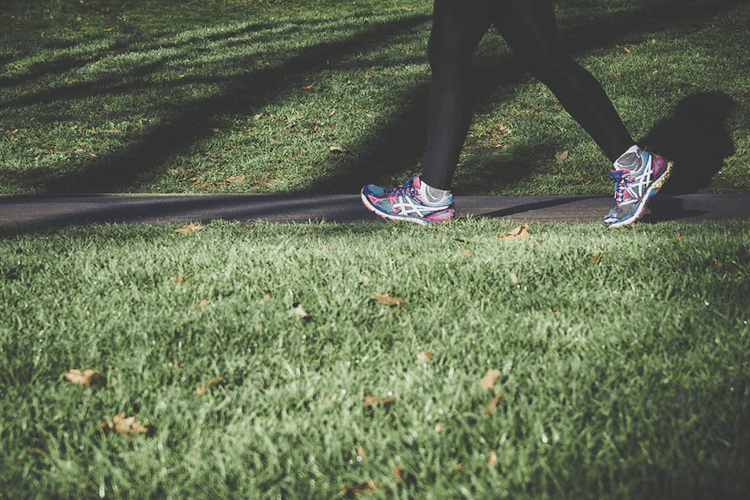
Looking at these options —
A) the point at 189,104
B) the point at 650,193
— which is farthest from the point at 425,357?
the point at 189,104

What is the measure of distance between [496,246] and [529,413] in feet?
4.66

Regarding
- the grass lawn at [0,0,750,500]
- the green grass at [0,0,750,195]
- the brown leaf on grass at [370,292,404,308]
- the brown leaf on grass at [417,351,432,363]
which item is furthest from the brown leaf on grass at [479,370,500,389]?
the green grass at [0,0,750,195]

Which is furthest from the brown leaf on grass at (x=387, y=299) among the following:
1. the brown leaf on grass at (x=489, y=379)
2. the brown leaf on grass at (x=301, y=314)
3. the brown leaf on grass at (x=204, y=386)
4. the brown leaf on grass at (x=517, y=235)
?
the brown leaf on grass at (x=517, y=235)

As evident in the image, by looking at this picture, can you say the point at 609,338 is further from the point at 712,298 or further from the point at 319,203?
the point at 319,203

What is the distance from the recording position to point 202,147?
7312 mm

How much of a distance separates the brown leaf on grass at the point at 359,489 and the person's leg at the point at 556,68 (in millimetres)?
2403

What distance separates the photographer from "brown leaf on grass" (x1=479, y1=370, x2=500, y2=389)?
1677 millimetres

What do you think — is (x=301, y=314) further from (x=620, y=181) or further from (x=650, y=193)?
(x=650, y=193)

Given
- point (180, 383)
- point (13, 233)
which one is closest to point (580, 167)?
point (13, 233)

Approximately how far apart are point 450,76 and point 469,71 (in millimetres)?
104

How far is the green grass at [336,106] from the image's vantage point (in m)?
6.57

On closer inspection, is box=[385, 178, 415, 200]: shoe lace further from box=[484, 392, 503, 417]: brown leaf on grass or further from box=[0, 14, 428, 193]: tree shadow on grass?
box=[0, 14, 428, 193]: tree shadow on grass

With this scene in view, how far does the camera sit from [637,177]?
10.8 feet

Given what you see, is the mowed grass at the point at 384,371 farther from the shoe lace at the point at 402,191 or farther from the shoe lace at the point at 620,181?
the shoe lace at the point at 402,191
